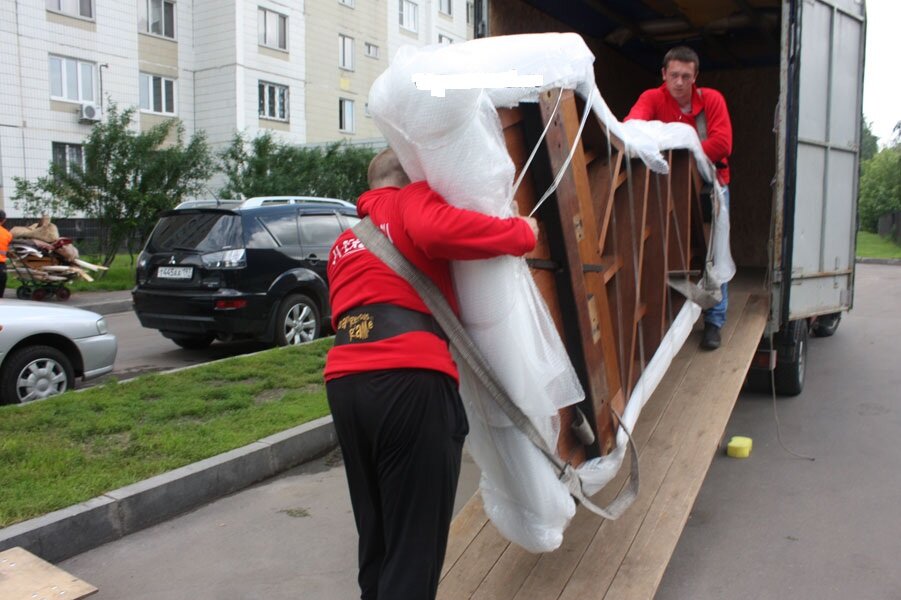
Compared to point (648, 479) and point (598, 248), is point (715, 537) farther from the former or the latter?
point (598, 248)

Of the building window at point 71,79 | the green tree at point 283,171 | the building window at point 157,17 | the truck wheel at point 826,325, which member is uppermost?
the building window at point 157,17

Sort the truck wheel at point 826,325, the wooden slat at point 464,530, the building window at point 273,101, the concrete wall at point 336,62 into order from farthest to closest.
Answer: the concrete wall at point 336,62 → the building window at point 273,101 → the truck wheel at point 826,325 → the wooden slat at point 464,530

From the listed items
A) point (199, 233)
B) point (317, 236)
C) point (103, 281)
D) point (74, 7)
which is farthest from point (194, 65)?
point (199, 233)

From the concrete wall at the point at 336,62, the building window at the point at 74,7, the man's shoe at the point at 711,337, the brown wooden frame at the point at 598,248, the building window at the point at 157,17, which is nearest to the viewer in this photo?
the brown wooden frame at the point at 598,248

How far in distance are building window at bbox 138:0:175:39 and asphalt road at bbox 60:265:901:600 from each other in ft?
87.3

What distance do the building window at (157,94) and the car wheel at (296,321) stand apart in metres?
21.3

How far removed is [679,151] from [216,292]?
5586mm

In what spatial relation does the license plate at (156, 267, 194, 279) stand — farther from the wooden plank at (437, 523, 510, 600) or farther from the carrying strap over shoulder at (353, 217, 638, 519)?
the carrying strap over shoulder at (353, 217, 638, 519)

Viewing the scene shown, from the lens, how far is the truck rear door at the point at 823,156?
18.6ft

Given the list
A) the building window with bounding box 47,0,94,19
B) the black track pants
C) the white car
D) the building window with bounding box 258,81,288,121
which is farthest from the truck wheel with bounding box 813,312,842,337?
the building window with bounding box 258,81,288,121

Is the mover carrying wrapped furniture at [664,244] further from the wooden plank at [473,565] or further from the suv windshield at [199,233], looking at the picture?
the suv windshield at [199,233]

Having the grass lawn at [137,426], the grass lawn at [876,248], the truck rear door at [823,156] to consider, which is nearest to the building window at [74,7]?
the grass lawn at [137,426]

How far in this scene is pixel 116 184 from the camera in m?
17.0

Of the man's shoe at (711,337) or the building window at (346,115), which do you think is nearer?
the man's shoe at (711,337)
